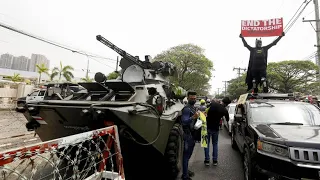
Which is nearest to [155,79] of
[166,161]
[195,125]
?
[195,125]

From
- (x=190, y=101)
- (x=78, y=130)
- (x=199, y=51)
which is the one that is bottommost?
(x=78, y=130)

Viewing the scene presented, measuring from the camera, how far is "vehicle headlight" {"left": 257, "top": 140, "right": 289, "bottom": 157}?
284 centimetres

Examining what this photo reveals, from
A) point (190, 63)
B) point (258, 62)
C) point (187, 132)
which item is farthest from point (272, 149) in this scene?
point (190, 63)

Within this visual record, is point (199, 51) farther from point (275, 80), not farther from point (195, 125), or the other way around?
point (195, 125)

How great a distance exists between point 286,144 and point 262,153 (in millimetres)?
386

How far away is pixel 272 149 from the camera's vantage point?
2988mm

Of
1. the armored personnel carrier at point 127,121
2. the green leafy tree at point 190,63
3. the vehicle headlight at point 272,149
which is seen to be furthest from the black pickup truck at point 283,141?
the green leafy tree at point 190,63

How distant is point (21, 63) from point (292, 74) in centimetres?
5798

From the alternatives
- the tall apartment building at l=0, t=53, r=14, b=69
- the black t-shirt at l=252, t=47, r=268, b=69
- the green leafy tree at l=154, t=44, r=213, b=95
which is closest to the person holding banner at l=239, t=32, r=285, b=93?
the black t-shirt at l=252, t=47, r=268, b=69

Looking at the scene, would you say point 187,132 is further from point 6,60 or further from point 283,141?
point 6,60

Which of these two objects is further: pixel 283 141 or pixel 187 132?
pixel 187 132

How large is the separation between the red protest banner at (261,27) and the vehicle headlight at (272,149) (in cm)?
744

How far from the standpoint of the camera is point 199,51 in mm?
30766

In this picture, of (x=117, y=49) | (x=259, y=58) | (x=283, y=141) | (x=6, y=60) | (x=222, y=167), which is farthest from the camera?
(x=6, y=60)
